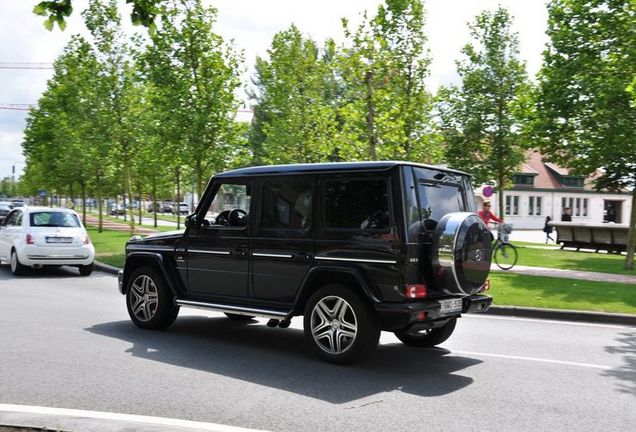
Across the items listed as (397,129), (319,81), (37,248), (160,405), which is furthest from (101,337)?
Answer: (319,81)

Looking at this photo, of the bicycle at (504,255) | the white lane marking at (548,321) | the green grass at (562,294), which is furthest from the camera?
the bicycle at (504,255)

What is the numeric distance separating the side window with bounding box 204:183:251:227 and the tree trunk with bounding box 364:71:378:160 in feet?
35.5

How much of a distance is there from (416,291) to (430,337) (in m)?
1.72

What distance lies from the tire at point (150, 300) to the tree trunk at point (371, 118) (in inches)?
426

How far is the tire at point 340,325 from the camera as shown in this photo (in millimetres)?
6176

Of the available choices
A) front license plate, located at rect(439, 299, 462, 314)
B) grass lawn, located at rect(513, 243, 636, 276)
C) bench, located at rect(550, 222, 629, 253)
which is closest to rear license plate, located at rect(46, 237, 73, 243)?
front license plate, located at rect(439, 299, 462, 314)

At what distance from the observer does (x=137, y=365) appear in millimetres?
6324

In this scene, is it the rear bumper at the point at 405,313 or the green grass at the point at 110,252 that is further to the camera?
the green grass at the point at 110,252

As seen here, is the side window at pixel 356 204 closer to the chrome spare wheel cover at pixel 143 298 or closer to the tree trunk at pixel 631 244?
the chrome spare wheel cover at pixel 143 298

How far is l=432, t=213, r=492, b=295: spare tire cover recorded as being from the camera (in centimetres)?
616

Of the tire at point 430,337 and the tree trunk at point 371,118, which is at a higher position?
the tree trunk at point 371,118

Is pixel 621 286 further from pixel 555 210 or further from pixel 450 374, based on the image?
pixel 555 210

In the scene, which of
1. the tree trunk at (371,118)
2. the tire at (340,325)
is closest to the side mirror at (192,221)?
the tire at (340,325)

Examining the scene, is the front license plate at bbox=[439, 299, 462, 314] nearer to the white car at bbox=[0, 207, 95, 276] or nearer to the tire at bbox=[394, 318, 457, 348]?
the tire at bbox=[394, 318, 457, 348]
